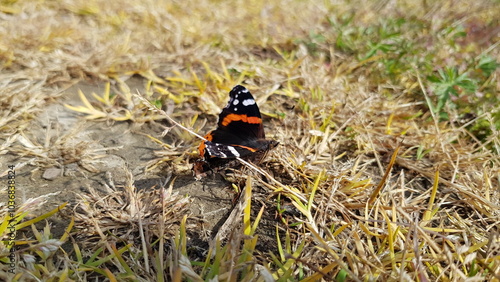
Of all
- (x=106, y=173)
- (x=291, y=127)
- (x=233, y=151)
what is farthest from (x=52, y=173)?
(x=291, y=127)

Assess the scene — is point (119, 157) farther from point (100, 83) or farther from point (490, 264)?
point (490, 264)

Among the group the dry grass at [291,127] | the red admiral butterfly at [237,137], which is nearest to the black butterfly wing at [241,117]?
the red admiral butterfly at [237,137]

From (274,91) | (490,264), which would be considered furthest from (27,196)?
(490,264)

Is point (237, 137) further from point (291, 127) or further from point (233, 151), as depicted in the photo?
point (291, 127)

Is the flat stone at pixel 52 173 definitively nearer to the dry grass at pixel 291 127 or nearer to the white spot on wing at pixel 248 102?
the dry grass at pixel 291 127

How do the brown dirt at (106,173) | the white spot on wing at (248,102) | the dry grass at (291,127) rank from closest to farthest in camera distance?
the dry grass at (291,127) < the brown dirt at (106,173) < the white spot on wing at (248,102)

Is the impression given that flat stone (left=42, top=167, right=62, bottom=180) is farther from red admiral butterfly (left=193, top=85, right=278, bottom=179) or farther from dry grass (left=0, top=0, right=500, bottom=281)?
red admiral butterfly (left=193, top=85, right=278, bottom=179)

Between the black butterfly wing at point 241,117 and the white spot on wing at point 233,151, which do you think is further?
the black butterfly wing at point 241,117
